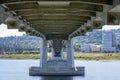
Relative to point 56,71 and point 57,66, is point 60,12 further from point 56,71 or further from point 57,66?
point 57,66

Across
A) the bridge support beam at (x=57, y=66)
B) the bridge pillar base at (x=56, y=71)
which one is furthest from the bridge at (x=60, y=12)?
the bridge support beam at (x=57, y=66)

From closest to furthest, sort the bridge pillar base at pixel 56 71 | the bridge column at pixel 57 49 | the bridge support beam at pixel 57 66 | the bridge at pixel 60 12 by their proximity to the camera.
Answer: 1. the bridge at pixel 60 12
2. the bridge pillar base at pixel 56 71
3. the bridge support beam at pixel 57 66
4. the bridge column at pixel 57 49

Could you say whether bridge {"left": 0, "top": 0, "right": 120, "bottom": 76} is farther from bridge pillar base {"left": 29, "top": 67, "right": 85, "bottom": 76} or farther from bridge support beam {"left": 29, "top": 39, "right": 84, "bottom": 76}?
bridge support beam {"left": 29, "top": 39, "right": 84, "bottom": 76}

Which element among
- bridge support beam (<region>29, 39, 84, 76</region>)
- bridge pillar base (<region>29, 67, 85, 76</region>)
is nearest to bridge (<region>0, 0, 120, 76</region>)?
bridge pillar base (<region>29, 67, 85, 76</region>)

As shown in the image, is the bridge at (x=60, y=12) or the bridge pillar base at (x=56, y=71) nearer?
the bridge at (x=60, y=12)

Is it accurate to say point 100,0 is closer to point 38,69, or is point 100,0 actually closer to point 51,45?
point 38,69

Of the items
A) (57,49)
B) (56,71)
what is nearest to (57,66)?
(56,71)

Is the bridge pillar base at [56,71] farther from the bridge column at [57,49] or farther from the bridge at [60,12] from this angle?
the bridge at [60,12]

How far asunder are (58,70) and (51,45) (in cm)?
1021

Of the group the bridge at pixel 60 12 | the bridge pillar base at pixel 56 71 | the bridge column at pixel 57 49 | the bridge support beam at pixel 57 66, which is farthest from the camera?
the bridge column at pixel 57 49

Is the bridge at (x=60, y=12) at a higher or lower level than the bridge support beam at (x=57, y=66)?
higher

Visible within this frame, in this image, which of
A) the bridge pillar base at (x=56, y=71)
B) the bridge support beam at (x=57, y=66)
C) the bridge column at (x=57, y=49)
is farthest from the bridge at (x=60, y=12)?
the bridge column at (x=57, y=49)

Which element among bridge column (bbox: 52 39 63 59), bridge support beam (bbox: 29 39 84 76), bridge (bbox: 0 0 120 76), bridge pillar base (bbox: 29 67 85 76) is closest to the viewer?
bridge (bbox: 0 0 120 76)

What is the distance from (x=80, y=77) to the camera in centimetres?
7694
